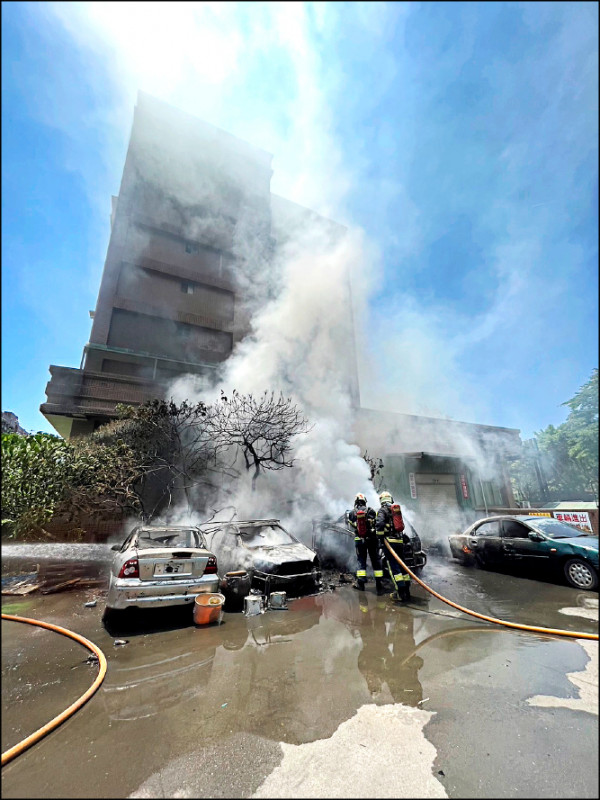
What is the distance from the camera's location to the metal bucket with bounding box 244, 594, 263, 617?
15.8 feet

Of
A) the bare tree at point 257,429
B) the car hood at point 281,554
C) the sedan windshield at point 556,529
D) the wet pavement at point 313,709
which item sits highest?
the bare tree at point 257,429

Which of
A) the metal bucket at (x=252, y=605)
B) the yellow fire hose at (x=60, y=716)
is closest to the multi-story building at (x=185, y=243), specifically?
the metal bucket at (x=252, y=605)

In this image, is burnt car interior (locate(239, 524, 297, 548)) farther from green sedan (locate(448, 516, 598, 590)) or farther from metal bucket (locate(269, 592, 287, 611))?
green sedan (locate(448, 516, 598, 590))

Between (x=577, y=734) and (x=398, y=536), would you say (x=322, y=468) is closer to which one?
(x=398, y=536)

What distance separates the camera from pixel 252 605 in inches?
191

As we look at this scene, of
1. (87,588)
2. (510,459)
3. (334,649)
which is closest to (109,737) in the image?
(334,649)

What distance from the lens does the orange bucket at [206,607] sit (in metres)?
4.35

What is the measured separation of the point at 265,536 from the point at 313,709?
360 cm

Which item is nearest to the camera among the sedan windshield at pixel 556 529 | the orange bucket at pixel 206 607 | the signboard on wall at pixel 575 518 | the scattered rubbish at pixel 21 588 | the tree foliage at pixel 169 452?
the signboard on wall at pixel 575 518

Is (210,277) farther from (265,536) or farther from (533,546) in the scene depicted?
(533,546)

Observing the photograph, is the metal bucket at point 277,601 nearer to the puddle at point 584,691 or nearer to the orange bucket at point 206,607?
the orange bucket at point 206,607

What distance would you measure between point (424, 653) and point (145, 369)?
13.1 meters

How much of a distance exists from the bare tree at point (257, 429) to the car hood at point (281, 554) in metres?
4.71

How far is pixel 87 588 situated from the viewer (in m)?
6.16
